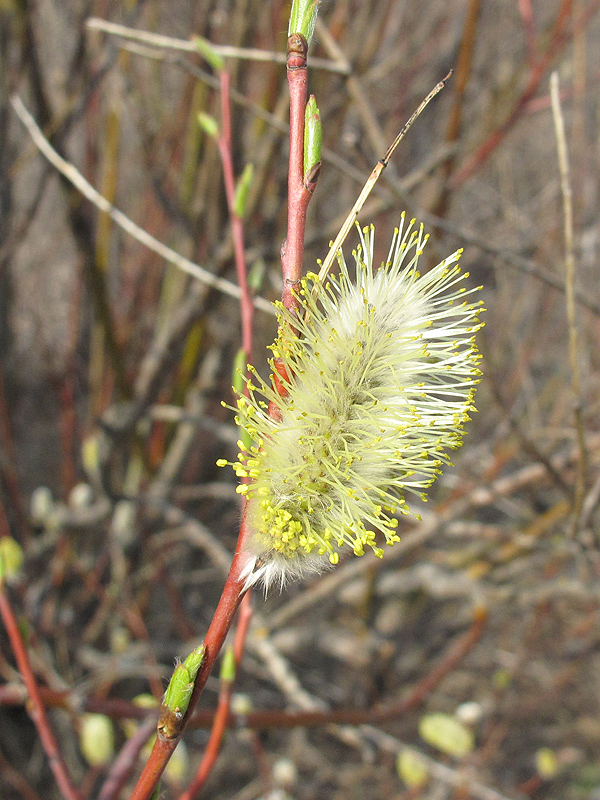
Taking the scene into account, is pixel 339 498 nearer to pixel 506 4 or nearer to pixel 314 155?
pixel 314 155

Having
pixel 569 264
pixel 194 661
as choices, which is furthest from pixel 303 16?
pixel 569 264

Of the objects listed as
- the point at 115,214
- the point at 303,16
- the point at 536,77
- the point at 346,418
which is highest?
the point at 536,77

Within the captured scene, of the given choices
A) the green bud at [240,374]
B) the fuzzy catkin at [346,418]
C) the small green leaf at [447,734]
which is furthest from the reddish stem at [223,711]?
the small green leaf at [447,734]

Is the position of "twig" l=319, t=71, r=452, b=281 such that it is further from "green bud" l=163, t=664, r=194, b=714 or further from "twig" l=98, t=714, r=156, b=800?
"twig" l=98, t=714, r=156, b=800

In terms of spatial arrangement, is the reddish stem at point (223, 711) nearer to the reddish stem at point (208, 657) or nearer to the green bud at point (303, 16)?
the reddish stem at point (208, 657)

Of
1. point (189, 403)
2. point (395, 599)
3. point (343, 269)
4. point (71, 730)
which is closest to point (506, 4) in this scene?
point (189, 403)

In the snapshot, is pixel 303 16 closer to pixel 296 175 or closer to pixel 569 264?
pixel 296 175
